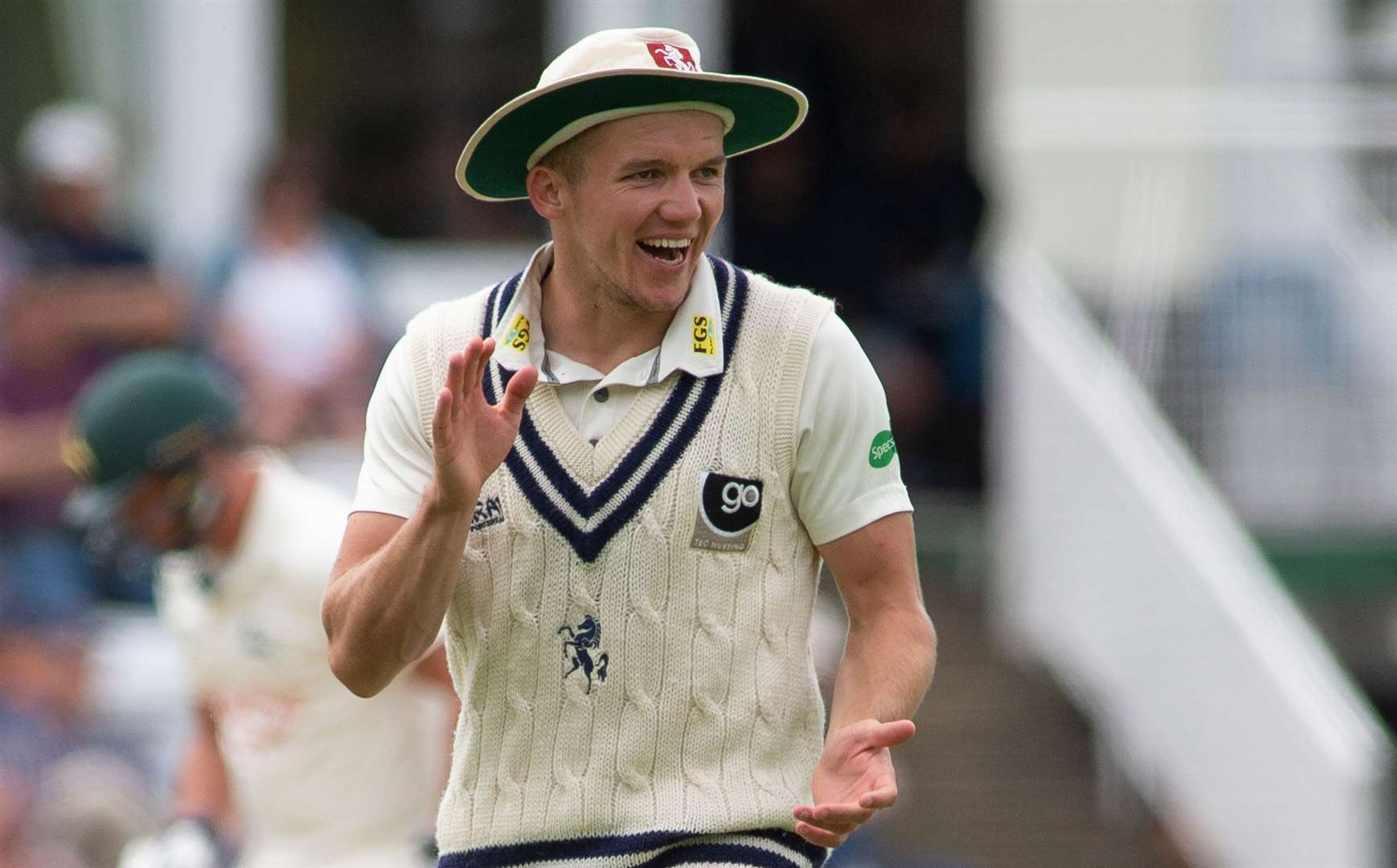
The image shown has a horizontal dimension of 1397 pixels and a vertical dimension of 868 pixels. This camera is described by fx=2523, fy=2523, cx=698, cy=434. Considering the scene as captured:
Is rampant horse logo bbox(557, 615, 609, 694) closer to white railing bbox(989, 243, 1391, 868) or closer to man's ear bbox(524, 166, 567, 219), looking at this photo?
man's ear bbox(524, 166, 567, 219)

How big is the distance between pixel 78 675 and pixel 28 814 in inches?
44.1

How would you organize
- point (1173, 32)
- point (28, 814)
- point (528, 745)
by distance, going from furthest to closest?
point (1173, 32)
point (28, 814)
point (528, 745)

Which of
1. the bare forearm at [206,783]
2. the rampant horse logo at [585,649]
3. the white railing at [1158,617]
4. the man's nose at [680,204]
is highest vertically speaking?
the man's nose at [680,204]

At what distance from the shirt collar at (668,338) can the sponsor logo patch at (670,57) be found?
355 mm

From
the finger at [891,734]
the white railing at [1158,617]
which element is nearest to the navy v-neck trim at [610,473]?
the finger at [891,734]

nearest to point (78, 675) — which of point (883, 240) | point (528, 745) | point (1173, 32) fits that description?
point (883, 240)

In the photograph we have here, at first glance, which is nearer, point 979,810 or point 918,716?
point 979,810

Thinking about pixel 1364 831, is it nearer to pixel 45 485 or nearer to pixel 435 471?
pixel 45 485

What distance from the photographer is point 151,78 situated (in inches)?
494

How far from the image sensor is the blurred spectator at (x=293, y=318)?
10.6 m

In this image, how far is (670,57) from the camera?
13.2ft

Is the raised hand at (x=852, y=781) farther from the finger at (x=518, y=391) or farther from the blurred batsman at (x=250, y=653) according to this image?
the blurred batsman at (x=250, y=653)

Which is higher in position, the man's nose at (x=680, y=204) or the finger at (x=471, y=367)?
the man's nose at (x=680, y=204)

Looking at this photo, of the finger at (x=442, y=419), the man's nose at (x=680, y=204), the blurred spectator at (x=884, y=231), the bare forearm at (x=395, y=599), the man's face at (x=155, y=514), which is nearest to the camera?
the finger at (x=442, y=419)
